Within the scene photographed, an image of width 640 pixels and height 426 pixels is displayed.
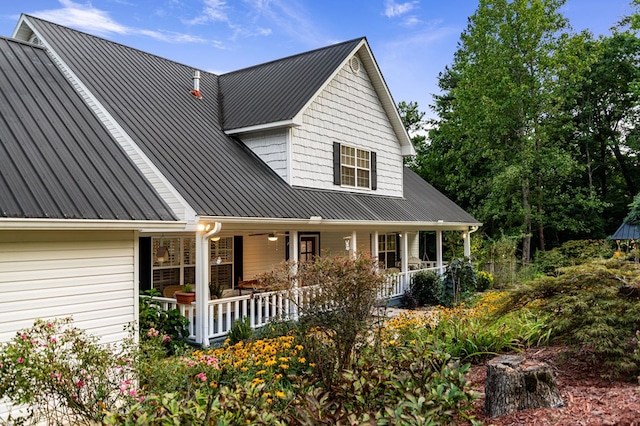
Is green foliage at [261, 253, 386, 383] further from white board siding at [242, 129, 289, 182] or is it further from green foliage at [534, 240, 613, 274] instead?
green foliage at [534, 240, 613, 274]

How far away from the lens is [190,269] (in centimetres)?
1312

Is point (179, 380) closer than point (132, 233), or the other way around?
point (179, 380)

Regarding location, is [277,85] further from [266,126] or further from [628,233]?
[628,233]

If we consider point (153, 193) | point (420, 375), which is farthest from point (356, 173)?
point (420, 375)

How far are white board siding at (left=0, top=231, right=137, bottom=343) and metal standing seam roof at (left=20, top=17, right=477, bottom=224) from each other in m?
2.25

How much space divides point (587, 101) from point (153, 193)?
27005mm

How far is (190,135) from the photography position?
1211 centimetres

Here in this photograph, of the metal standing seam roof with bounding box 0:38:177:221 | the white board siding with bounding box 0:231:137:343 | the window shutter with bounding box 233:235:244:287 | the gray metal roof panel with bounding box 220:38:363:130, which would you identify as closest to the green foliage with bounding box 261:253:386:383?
the metal standing seam roof with bounding box 0:38:177:221

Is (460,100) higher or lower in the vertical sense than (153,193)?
higher

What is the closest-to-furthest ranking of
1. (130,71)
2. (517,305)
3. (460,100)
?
(517,305) < (130,71) < (460,100)

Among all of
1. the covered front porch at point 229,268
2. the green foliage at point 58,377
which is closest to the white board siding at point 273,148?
the covered front porch at point 229,268

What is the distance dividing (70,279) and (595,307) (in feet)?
22.6

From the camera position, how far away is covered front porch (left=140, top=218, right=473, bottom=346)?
382 inches

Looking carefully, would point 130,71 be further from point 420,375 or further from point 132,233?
point 420,375
